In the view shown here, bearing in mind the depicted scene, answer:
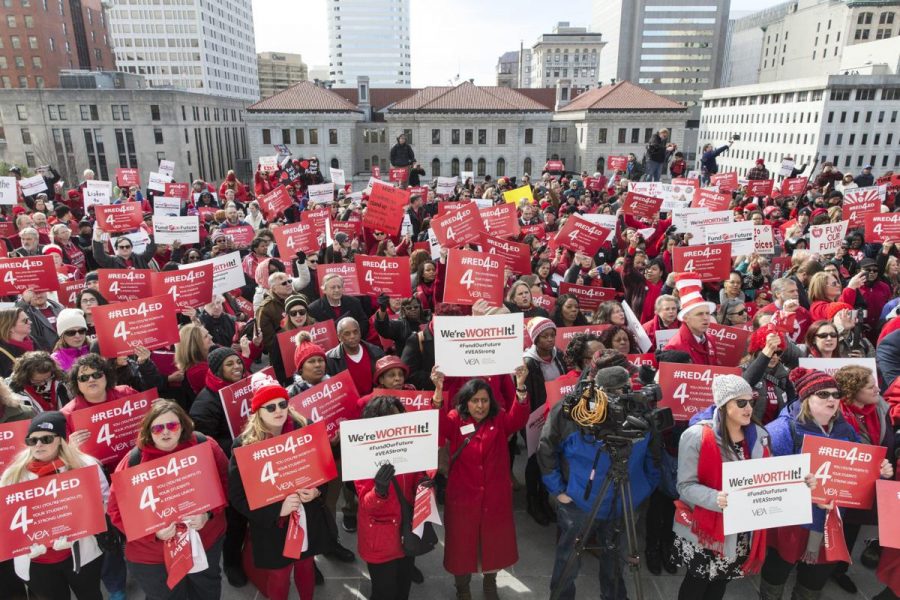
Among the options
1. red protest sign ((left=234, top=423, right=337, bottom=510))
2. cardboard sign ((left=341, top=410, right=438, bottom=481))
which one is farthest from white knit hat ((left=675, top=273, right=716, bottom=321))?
red protest sign ((left=234, top=423, right=337, bottom=510))

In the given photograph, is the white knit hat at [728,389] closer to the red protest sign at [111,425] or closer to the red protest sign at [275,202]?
the red protest sign at [111,425]

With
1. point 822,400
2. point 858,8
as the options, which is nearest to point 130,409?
point 822,400

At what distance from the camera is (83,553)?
12.7 feet

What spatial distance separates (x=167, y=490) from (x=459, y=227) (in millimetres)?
6166

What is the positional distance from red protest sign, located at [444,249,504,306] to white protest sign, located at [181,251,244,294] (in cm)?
291

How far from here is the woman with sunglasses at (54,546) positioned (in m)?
3.68

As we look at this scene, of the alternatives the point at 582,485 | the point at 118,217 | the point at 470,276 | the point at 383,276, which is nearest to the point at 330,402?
the point at 582,485

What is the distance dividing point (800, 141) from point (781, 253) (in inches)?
2935

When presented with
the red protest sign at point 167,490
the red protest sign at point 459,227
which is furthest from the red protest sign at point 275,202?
the red protest sign at point 167,490

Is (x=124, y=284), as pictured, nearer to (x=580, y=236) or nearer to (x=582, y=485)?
(x=582, y=485)

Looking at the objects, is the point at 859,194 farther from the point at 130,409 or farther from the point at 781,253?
the point at 130,409

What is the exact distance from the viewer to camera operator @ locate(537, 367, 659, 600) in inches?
163

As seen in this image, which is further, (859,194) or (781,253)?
(859,194)

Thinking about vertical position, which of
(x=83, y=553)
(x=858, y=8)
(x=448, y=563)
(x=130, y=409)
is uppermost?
(x=858, y=8)
